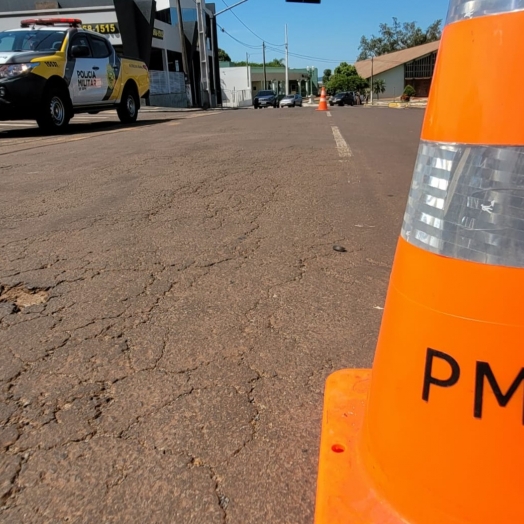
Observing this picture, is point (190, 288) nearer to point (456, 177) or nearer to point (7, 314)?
point (7, 314)

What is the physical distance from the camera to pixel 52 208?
467 centimetres

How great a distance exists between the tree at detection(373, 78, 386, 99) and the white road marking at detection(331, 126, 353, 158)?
200ft

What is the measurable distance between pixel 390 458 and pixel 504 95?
87 centimetres

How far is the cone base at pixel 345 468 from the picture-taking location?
127 cm

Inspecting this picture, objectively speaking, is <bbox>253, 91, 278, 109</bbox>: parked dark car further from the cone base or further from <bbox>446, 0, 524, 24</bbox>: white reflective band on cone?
<bbox>446, 0, 524, 24</bbox>: white reflective band on cone

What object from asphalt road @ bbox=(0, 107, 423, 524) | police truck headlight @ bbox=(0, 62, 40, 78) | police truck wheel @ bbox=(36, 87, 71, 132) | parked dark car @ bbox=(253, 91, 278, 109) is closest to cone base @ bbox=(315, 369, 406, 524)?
asphalt road @ bbox=(0, 107, 423, 524)

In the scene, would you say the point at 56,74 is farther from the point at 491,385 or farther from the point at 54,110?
the point at 491,385

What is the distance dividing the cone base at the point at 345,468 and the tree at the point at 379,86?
70155 millimetres

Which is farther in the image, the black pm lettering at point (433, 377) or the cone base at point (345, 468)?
the cone base at point (345, 468)

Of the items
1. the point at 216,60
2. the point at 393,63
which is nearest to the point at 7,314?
the point at 216,60

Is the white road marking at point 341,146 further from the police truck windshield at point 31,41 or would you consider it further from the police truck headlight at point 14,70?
the police truck windshield at point 31,41

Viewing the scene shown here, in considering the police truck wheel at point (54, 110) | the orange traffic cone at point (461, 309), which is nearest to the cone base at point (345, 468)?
the orange traffic cone at point (461, 309)

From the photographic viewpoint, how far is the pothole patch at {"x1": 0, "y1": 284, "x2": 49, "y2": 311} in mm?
2809

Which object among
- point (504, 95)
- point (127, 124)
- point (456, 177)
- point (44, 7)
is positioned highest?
point (44, 7)
